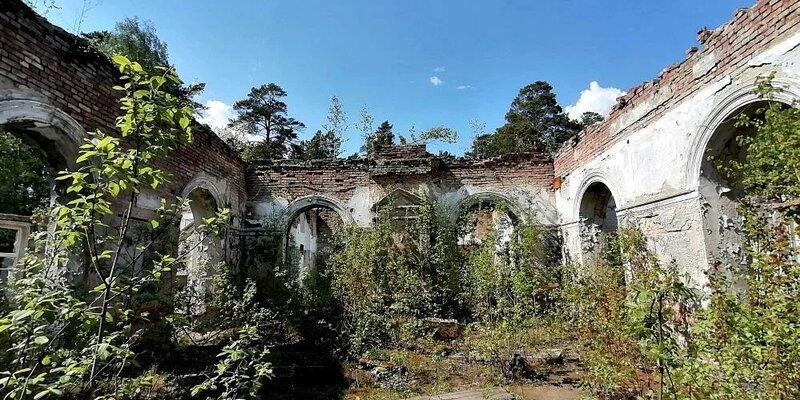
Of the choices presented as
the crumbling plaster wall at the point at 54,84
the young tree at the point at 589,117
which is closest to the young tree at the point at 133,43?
the crumbling plaster wall at the point at 54,84

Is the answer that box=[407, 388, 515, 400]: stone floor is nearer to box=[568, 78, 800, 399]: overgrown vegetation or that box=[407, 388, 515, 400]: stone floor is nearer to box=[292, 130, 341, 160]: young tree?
box=[568, 78, 800, 399]: overgrown vegetation

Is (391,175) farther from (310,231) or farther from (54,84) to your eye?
(310,231)

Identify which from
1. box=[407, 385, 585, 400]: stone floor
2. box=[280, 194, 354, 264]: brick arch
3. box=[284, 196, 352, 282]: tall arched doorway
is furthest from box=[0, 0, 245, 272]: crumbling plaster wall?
box=[407, 385, 585, 400]: stone floor

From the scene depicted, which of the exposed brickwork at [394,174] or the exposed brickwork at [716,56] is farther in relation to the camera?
the exposed brickwork at [394,174]

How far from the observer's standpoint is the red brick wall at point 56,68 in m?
3.87

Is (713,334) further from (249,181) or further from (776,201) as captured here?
(249,181)

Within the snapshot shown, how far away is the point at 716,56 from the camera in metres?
4.59

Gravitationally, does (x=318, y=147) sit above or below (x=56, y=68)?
above

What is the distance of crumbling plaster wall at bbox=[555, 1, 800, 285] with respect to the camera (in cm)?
381

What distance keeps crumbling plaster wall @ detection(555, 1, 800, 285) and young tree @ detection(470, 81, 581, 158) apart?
1912 centimetres

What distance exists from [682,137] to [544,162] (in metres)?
4.60

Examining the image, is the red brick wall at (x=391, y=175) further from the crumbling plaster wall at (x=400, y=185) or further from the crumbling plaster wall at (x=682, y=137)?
the crumbling plaster wall at (x=682, y=137)

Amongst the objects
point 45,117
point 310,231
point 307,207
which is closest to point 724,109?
point 45,117

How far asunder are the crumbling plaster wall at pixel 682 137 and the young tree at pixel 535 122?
19.1 m
